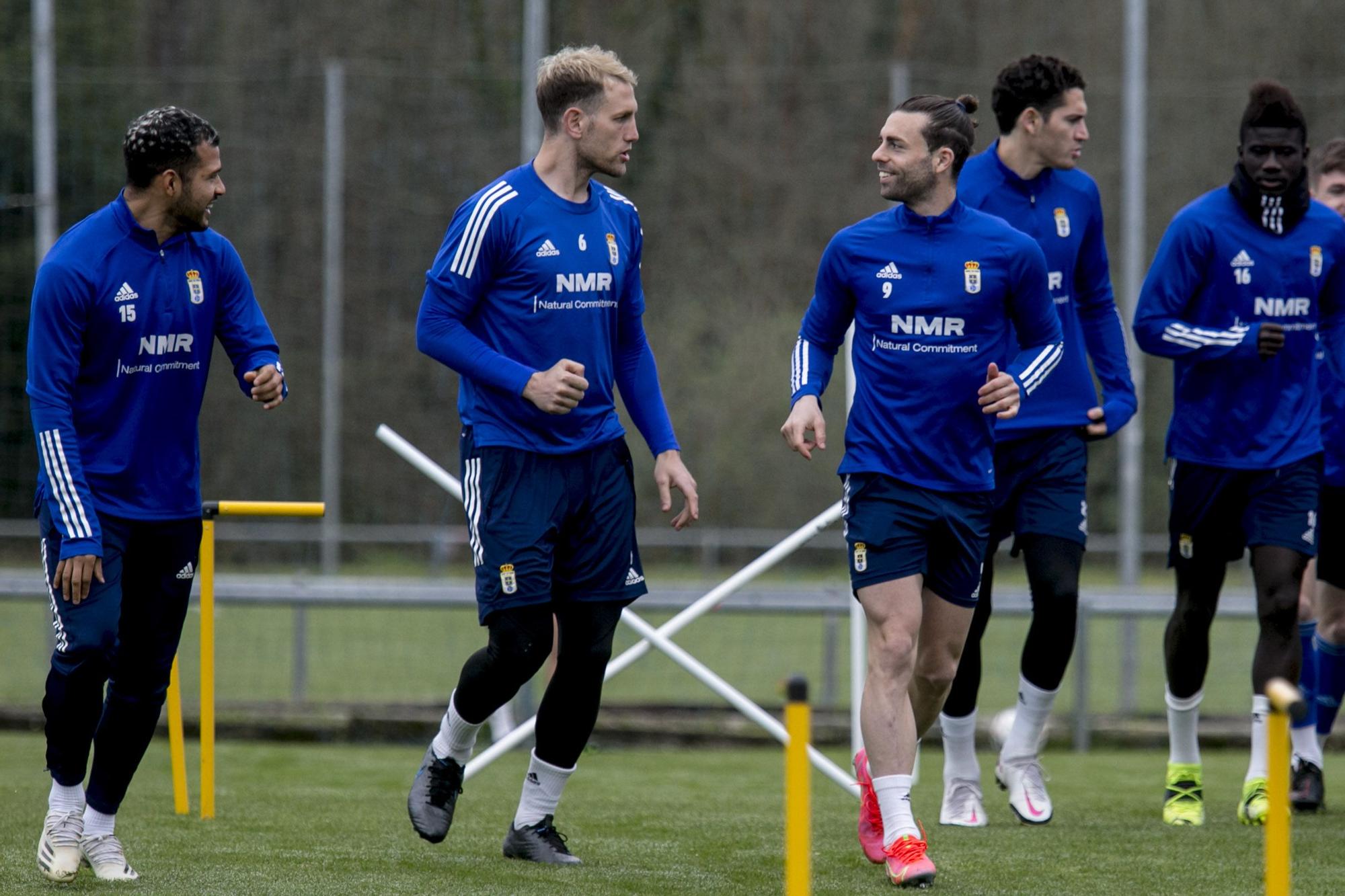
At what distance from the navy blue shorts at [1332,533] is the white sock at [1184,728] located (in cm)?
77

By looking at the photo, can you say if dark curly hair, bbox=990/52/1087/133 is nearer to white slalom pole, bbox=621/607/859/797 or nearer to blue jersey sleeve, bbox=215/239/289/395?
white slalom pole, bbox=621/607/859/797

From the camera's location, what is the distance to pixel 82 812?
4.77 metres

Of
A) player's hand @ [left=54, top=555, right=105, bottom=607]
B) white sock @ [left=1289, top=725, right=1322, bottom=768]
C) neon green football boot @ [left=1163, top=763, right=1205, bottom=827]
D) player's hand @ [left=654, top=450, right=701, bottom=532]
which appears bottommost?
neon green football boot @ [left=1163, top=763, right=1205, bottom=827]

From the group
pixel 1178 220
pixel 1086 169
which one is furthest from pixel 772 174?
pixel 1178 220

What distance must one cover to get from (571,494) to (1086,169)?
Answer: 8086mm

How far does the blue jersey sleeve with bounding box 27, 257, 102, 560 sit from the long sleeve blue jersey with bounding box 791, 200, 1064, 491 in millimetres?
1915

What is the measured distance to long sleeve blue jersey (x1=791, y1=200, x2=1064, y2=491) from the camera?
16.3 feet

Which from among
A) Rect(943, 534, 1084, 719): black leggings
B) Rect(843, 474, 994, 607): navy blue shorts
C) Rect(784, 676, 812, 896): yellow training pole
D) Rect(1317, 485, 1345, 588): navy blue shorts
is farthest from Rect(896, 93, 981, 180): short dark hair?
Rect(1317, 485, 1345, 588): navy blue shorts

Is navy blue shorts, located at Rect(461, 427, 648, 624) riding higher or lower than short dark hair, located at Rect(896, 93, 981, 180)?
lower

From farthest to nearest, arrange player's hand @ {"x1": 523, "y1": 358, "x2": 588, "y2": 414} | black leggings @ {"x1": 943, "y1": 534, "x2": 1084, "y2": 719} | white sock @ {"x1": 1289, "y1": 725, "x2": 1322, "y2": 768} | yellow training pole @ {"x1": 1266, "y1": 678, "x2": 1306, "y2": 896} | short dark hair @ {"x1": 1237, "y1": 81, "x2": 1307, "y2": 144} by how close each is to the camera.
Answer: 1. white sock @ {"x1": 1289, "y1": 725, "x2": 1322, "y2": 768}
2. short dark hair @ {"x1": 1237, "y1": 81, "x2": 1307, "y2": 144}
3. black leggings @ {"x1": 943, "y1": 534, "x2": 1084, "y2": 719}
4. player's hand @ {"x1": 523, "y1": 358, "x2": 588, "y2": 414}
5. yellow training pole @ {"x1": 1266, "y1": 678, "x2": 1306, "y2": 896}

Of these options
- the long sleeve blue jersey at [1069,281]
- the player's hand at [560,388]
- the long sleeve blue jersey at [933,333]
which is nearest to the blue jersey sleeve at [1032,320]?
the long sleeve blue jersey at [933,333]

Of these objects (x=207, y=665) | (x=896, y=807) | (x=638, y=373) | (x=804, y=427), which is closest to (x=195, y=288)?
(x=638, y=373)

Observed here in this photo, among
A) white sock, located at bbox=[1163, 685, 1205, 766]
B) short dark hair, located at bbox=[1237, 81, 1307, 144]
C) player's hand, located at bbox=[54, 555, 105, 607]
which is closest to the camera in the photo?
player's hand, located at bbox=[54, 555, 105, 607]

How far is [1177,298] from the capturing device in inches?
240
